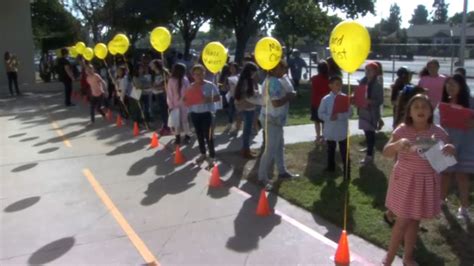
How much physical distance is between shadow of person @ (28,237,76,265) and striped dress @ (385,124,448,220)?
130 inches

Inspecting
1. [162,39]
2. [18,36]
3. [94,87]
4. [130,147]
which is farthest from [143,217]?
[18,36]

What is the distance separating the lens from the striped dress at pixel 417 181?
4.05 meters

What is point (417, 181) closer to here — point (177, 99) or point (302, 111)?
point (177, 99)

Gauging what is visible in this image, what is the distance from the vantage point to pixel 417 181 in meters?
4.07

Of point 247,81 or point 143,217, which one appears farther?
point 247,81

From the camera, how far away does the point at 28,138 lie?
11.2m

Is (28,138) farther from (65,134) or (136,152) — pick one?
(136,152)

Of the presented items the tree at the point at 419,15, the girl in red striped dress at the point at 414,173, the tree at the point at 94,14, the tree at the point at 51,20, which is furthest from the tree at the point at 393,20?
the girl in red striped dress at the point at 414,173

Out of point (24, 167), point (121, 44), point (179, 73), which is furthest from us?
point (121, 44)

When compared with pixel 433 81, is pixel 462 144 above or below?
below

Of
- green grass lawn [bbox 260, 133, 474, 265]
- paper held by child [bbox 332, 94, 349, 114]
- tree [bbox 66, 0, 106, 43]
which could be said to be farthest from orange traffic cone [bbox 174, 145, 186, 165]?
tree [bbox 66, 0, 106, 43]

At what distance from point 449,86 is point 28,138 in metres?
9.18

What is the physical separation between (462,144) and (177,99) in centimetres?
560

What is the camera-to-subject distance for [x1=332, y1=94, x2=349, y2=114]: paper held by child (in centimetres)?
702
